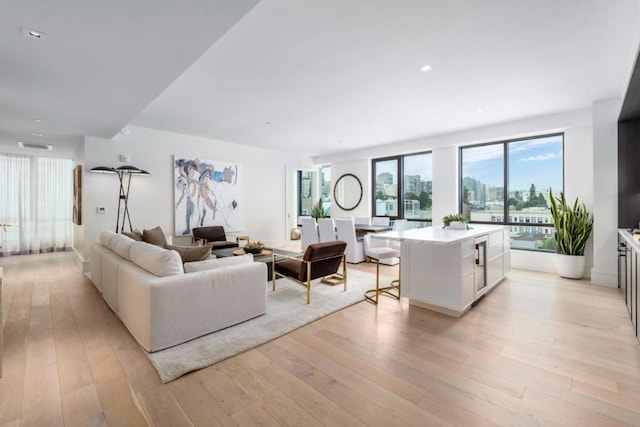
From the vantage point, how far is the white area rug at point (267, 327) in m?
2.21

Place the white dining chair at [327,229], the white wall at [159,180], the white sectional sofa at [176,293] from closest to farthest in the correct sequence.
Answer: the white sectional sofa at [176,293] < the white wall at [159,180] < the white dining chair at [327,229]

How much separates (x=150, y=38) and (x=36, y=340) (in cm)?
280

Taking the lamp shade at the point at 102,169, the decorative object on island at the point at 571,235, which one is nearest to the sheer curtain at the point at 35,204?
the lamp shade at the point at 102,169

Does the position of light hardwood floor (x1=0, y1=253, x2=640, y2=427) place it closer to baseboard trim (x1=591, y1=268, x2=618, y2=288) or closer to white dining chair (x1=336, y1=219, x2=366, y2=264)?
baseboard trim (x1=591, y1=268, x2=618, y2=288)

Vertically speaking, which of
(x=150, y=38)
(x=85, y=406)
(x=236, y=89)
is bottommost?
(x=85, y=406)

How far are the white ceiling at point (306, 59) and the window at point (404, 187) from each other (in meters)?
2.14

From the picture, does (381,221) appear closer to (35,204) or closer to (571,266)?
(571,266)

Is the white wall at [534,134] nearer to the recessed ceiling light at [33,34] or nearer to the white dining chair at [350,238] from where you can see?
the white dining chair at [350,238]

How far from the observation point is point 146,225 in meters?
5.56

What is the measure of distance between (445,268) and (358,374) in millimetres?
1621

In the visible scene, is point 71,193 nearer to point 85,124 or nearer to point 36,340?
point 85,124

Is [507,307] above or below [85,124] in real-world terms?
below

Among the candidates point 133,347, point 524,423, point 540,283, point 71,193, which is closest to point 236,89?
point 133,347

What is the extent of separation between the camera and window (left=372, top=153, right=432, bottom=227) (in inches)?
266
